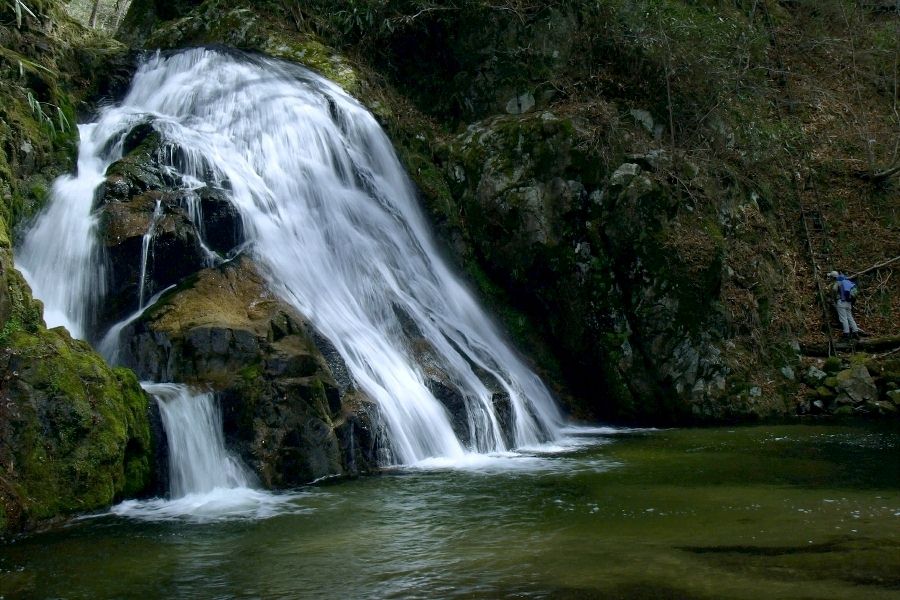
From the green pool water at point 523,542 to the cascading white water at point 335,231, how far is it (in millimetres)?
1968

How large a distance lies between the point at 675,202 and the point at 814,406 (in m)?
4.16

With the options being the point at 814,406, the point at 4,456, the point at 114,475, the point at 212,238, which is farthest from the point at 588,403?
the point at 4,456

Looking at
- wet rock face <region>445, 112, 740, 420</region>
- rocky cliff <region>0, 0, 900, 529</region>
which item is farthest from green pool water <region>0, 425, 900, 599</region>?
wet rock face <region>445, 112, 740, 420</region>

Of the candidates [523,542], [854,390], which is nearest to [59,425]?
[523,542]

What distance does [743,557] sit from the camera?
4801 millimetres

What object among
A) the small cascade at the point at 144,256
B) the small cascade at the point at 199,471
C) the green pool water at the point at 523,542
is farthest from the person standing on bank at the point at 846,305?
the small cascade at the point at 144,256

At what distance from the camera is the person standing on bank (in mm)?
14852

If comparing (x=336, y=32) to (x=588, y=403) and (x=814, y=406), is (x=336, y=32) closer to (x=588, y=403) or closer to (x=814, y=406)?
(x=588, y=403)

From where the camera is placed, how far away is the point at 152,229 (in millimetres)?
9578

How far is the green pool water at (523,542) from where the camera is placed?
4441mm

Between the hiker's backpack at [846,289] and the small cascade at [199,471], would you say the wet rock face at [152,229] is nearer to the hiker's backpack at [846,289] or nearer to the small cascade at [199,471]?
the small cascade at [199,471]

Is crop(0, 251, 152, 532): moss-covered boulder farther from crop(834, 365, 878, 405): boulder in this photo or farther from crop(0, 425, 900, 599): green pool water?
crop(834, 365, 878, 405): boulder

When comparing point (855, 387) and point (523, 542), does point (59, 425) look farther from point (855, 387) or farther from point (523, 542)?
point (855, 387)

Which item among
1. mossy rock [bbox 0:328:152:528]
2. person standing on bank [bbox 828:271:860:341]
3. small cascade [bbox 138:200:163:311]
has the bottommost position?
mossy rock [bbox 0:328:152:528]
